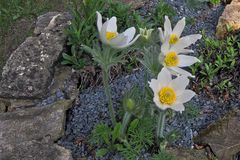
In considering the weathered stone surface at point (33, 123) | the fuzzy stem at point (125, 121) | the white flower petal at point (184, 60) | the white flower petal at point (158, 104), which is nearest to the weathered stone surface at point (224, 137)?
the fuzzy stem at point (125, 121)

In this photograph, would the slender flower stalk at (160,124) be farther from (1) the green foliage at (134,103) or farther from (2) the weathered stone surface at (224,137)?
(2) the weathered stone surface at (224,137)

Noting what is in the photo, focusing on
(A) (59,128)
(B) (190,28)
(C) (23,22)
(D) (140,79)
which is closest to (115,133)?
(A) (59,128)

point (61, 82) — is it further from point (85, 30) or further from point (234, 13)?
point (234, 13)

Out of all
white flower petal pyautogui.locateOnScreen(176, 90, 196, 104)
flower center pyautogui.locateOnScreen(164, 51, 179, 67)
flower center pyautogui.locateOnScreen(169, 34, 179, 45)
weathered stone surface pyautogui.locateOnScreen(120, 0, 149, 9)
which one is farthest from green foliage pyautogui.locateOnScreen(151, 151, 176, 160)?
weathered stone surface pyautogui.locateOnScreen(120, 0, 149, 9)

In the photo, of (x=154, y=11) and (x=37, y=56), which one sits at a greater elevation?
(x=154, y=11)

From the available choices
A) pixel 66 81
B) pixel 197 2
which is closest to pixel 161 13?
pixel 197 2

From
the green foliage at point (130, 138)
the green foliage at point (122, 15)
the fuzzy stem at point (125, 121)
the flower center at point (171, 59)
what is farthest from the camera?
the green foliage at point (122, 15)
